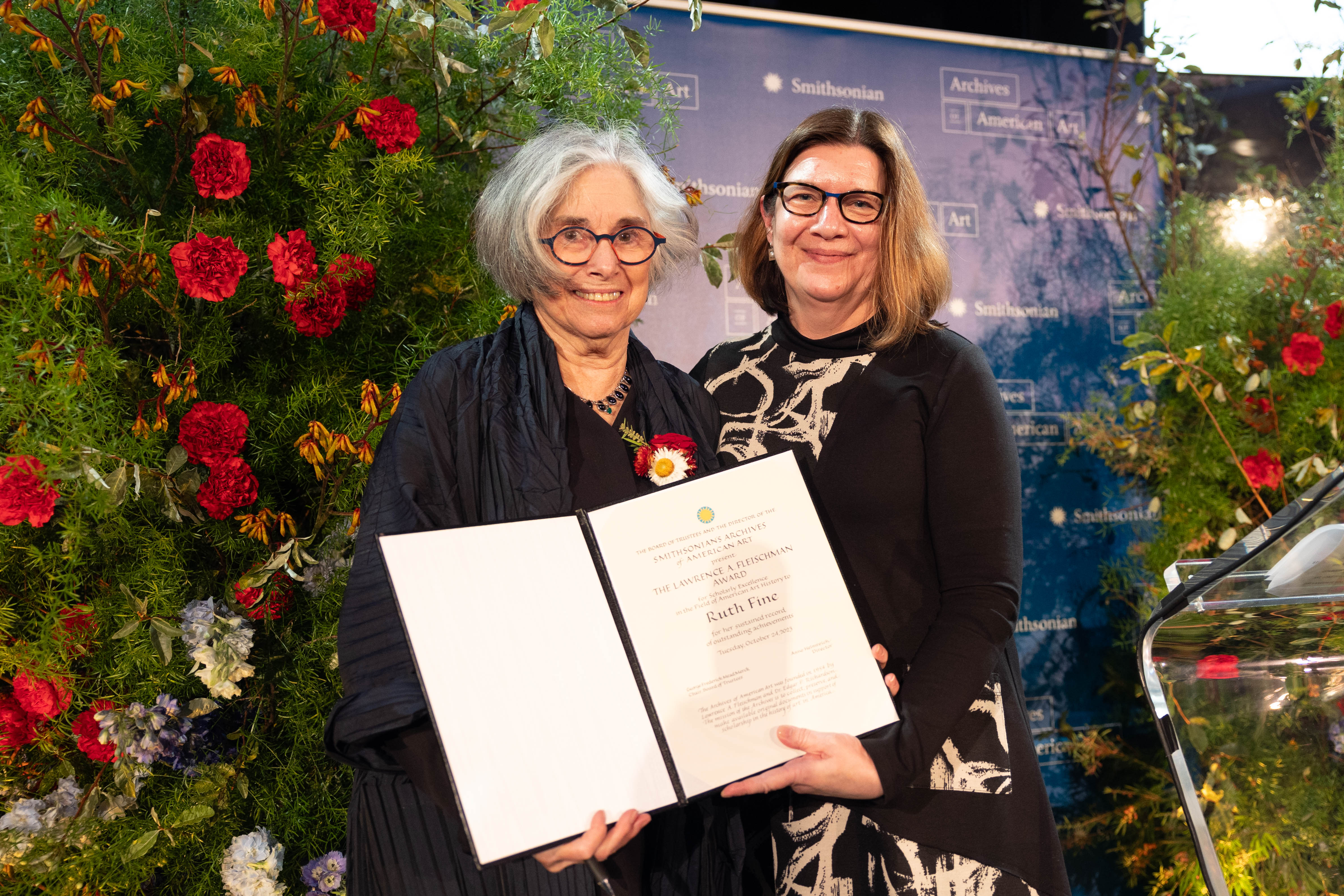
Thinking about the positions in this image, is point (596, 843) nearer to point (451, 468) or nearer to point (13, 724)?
point (451, 468)

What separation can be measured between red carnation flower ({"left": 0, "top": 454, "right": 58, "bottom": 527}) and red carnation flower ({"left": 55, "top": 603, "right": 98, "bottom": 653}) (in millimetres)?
220

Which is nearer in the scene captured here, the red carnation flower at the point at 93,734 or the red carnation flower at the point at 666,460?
the red carnation flower at the point at 666,460

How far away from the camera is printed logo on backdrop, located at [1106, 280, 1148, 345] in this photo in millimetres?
3504

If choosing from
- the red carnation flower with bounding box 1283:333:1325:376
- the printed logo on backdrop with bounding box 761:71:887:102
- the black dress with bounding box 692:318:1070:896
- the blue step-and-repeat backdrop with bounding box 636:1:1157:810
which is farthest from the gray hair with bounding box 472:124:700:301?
the red carnation flower with bounding box 1283:333:1325:376

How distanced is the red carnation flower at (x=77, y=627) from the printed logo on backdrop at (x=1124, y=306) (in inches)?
143

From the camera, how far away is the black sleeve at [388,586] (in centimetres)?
121

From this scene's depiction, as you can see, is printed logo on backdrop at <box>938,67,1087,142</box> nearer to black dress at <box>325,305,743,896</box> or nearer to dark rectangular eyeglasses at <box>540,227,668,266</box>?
dark rectangular eyeglasses at <box>540,227,668,266</box>

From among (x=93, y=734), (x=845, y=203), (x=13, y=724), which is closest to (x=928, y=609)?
(x=845, y=203)

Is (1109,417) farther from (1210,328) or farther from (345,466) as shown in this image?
(345,466)

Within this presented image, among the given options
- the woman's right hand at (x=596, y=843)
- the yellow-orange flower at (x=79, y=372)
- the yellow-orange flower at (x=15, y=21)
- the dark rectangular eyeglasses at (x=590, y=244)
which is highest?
the yellow-orange flower at (x=15, y=21)

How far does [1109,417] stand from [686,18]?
2311 millimetres

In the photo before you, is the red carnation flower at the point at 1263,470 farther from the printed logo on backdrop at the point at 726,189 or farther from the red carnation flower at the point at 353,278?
the red carnation flower at the point at 353,278

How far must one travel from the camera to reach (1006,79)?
3410 mm

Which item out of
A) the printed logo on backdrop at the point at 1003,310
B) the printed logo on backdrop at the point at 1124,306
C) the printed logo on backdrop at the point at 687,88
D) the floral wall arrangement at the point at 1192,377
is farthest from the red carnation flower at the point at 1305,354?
the printed logo on backdrop at the point at 687,88
